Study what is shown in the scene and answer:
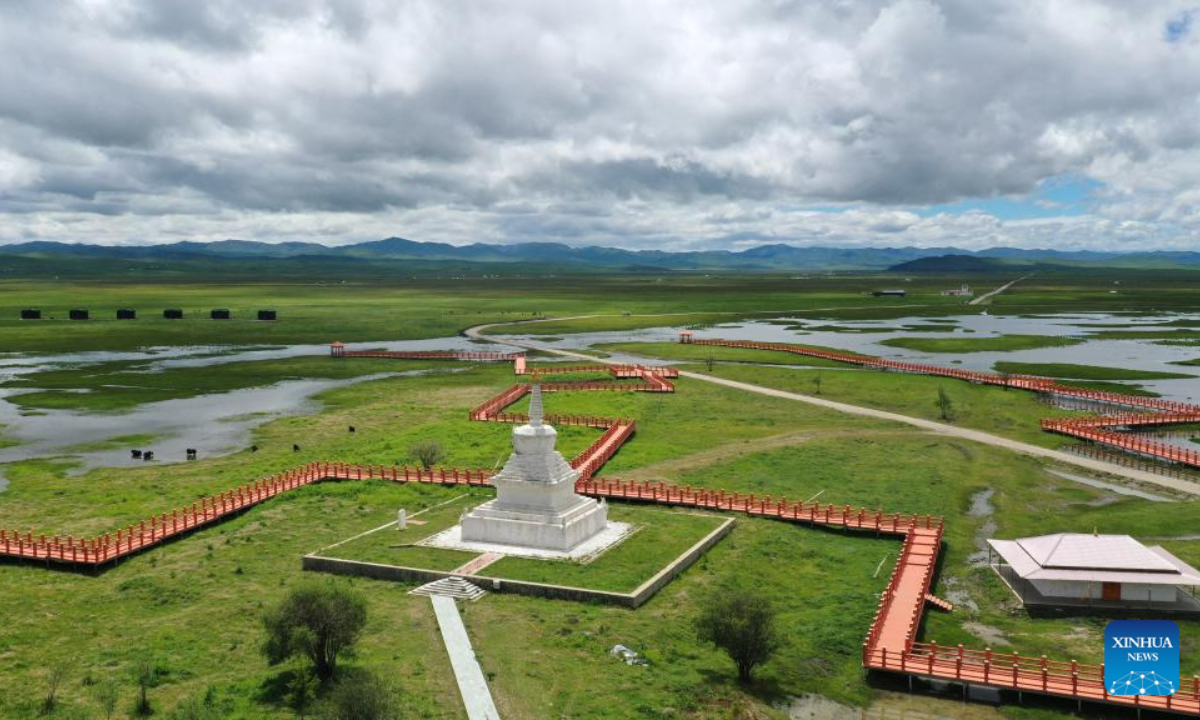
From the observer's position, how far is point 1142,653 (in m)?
11.5

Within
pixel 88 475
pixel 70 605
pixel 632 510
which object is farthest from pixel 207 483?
pixel 632 510

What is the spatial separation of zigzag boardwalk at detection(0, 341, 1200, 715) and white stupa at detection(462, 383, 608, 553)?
5.42m

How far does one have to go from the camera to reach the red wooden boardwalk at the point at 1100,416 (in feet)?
196

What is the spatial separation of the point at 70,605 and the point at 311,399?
4960cm

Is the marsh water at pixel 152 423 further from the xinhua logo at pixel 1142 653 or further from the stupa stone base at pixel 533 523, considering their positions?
the xinhua logo at pixel 1142 653

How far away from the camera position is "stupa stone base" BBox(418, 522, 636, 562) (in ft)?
124

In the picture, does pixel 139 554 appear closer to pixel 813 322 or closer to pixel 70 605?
pixel 70 605

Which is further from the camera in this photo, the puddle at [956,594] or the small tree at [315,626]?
the puddle at [956,594]

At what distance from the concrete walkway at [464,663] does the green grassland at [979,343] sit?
3882 inches

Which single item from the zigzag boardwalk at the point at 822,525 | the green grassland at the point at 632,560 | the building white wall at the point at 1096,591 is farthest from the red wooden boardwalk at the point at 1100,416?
the green grassland at the point at 632,560

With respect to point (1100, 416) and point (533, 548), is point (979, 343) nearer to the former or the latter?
point (1100, 416)

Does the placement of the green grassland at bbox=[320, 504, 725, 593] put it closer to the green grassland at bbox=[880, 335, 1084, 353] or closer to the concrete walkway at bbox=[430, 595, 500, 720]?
the concrete walkway at bbox=[430, 595, 500, 720]

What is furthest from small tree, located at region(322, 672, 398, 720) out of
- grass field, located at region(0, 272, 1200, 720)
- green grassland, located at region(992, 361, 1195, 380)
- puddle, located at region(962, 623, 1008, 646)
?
green grassland, located at region(992, 361, 1195, 380)

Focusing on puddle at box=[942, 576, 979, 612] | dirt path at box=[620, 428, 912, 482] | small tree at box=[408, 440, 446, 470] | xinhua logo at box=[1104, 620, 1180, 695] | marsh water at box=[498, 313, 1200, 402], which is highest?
xinhua logo at box=[1104, 620, 1180, 695]
